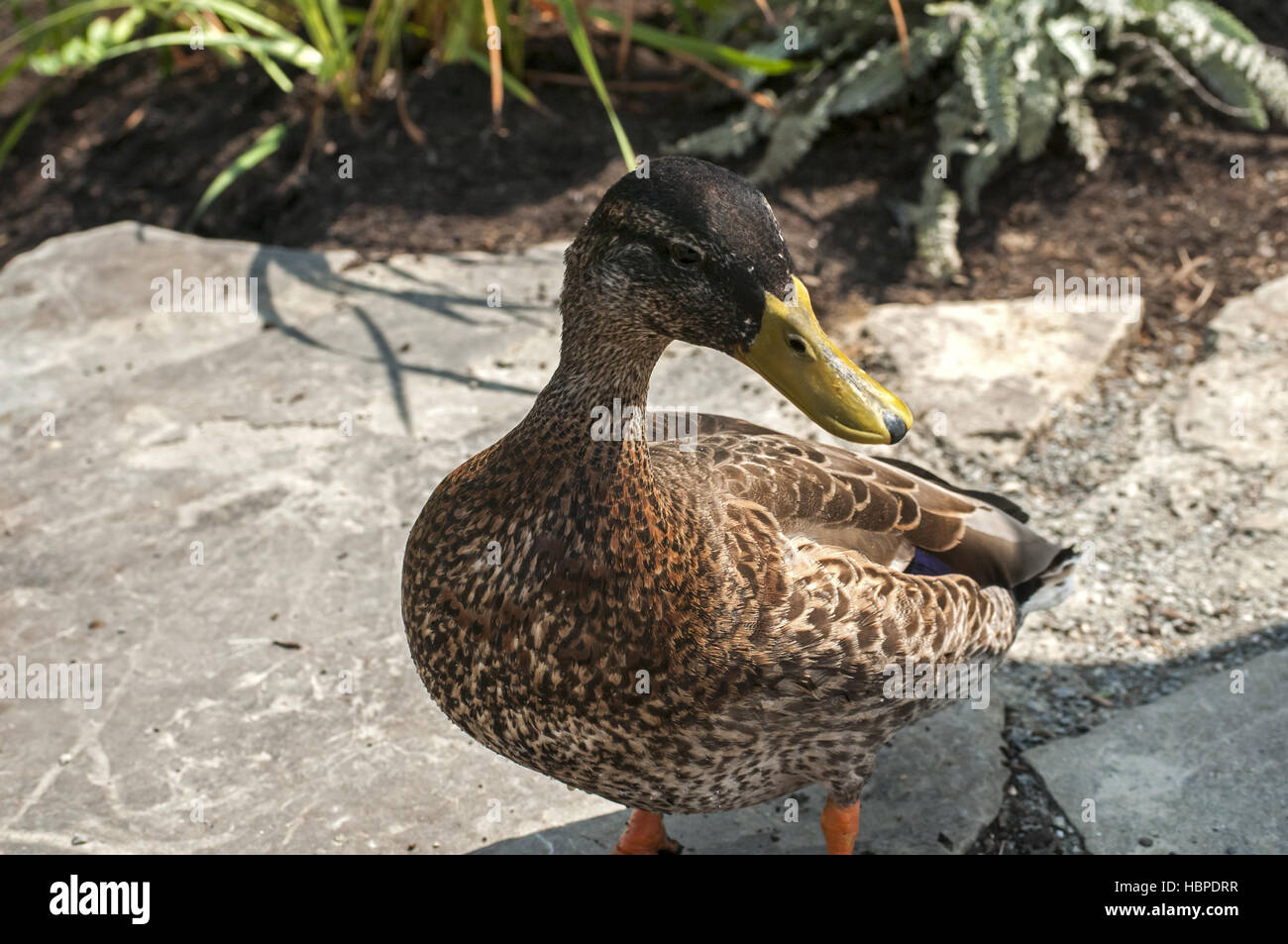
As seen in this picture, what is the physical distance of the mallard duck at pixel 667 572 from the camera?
2307 mm

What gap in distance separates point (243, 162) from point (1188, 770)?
4555 mm

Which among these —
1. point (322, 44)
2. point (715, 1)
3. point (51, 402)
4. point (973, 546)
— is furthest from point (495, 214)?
point (973, 546)

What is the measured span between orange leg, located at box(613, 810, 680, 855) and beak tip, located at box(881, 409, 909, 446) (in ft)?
4.03

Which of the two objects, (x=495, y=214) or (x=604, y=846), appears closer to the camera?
(x=604, y=846)

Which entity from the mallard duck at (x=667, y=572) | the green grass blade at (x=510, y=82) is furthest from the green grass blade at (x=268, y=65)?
the mallard duck at (x=667, y=572)

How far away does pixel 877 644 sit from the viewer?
258 centimetres

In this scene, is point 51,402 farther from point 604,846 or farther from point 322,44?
point 604,846

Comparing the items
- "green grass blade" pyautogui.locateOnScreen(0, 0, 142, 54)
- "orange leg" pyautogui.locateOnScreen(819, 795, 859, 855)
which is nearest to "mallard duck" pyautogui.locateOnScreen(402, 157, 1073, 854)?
"orange leg" pyautogui.locateOnScreen(819, 795, 859, 855)

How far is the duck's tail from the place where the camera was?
10.4 feet

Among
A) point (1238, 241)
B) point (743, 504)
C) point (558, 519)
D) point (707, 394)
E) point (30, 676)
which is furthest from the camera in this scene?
point (1238, 241)

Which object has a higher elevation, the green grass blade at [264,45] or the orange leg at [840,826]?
the green grass blade at [264,45]

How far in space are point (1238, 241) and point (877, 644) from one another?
11.3 feet

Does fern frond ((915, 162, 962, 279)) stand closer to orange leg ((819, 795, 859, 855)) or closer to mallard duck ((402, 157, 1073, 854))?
mallard duck ((402, 157, 1073, 854))

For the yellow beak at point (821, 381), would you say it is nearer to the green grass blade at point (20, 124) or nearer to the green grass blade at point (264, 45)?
the green grass blade at point (264, 45)
